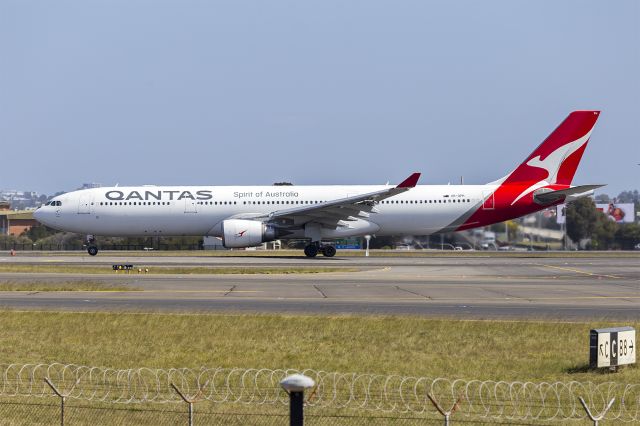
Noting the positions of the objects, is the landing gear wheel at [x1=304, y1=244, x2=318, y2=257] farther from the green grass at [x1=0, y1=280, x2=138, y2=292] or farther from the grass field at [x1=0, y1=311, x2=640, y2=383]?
the grass field at [x1=0, y1=311, x2=640, y2=383]

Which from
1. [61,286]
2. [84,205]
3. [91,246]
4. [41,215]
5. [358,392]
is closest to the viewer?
[358,392]

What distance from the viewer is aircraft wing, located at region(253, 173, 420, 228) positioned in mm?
50938

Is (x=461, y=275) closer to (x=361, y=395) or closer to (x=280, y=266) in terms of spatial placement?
(x=280, y=266)

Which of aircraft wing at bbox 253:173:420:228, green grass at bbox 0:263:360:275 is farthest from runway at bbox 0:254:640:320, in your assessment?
aircraft wing at bbox 253:173:420:228

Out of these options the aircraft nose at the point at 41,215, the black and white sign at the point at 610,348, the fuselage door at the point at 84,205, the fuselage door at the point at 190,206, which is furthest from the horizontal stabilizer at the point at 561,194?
the black and white sign at the point at 610,348

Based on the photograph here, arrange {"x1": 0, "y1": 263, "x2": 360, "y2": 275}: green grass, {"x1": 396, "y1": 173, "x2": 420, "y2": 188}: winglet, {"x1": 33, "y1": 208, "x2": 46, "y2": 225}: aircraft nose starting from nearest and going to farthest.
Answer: {"x1": 0, "y1": 263, "x2": 360, "y2": 275}: green grass, {"x1": 396, "y1": 173, "x2": 420, "y2": 188}: winglet, {"x1": 33, "y1": 208, "x2": 46, "y2": 225}: aircraft nose

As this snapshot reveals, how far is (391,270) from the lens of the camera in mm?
43750

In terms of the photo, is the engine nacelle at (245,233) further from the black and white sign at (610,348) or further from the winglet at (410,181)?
the black and white sign at (610,348)

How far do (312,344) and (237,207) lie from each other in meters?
36.2

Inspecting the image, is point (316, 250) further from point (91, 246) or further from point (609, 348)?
point (609, 348)

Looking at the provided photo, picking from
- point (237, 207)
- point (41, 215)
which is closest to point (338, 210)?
point (237, 207)

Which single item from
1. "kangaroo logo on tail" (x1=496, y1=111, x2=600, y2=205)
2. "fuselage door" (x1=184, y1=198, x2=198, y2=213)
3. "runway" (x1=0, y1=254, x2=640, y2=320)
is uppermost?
"kangaroo logo on tail" (x1=496, y1=111, x2=600, y2=205)

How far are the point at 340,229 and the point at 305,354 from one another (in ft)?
118

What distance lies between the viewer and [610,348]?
667 inches
